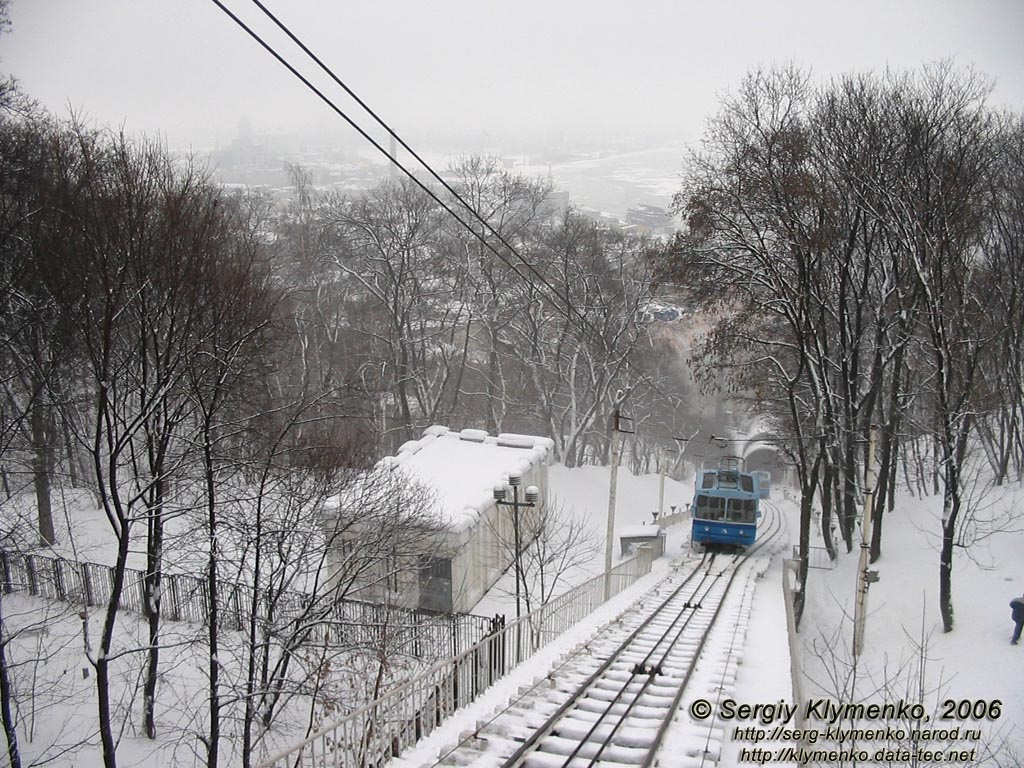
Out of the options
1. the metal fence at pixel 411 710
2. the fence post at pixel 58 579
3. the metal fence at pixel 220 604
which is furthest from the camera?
the fence post at pixel 58 579

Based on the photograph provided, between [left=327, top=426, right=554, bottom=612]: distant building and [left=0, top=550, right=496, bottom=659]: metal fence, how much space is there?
2.32ft

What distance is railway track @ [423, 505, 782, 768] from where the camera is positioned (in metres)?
7.26

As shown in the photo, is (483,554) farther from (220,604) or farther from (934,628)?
(934,628)

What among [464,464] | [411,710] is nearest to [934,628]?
[411,710]

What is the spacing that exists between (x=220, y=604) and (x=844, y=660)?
13344 millimetres

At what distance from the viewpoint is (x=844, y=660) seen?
14953mm

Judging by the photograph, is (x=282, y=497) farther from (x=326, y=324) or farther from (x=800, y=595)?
(x=326, y=324)

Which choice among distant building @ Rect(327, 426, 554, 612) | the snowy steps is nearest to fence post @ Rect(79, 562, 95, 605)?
distant building @ Rect(327, 426, 554, 612)

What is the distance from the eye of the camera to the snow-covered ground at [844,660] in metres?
9.46

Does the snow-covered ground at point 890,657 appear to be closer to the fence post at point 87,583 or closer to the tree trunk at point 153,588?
the tree trunk at point 153,588

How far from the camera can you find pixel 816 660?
16.5 metres

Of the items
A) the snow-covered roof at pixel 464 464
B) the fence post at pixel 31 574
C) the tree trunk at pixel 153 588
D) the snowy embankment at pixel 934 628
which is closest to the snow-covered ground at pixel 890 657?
the snowy embankment at pixel 934 628

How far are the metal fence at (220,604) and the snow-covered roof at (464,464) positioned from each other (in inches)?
111

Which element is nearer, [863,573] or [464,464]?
[863,573]
